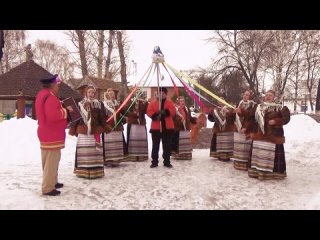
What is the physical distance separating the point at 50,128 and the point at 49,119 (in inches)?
6.7

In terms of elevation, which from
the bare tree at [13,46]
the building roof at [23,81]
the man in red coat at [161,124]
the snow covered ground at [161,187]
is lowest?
the snow covered ground at [161,187]

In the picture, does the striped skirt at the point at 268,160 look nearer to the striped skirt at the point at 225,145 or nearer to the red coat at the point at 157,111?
the striped skirt at the point at 225,145

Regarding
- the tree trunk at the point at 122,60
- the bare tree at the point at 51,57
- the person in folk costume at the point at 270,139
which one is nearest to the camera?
the person in folk costume at the point at 270,139

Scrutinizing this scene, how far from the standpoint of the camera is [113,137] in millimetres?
7566

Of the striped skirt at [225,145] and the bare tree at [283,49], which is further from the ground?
the bare tree at [283,49]

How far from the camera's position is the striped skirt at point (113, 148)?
7.47m

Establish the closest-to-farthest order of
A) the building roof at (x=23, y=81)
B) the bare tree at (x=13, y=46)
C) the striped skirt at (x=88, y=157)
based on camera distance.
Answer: the striped skirt at (x=88, y=157)
the building roof at (x=23, y=81)
the bare tree at (x=13, y=46)

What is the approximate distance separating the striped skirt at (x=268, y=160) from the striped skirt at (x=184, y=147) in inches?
84.2

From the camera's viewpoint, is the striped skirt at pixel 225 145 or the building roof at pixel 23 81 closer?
the striped skirt at pixel 225 145

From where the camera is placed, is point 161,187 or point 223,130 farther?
point 223,130

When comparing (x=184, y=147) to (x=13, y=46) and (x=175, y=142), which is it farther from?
(x=13, y=46)

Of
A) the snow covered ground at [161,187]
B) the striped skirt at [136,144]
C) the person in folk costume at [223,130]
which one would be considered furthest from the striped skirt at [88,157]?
the person in folk costume at [223,130]

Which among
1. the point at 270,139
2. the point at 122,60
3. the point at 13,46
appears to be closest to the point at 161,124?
the point at 270,139

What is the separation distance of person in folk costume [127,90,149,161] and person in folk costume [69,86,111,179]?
5.84 feet
